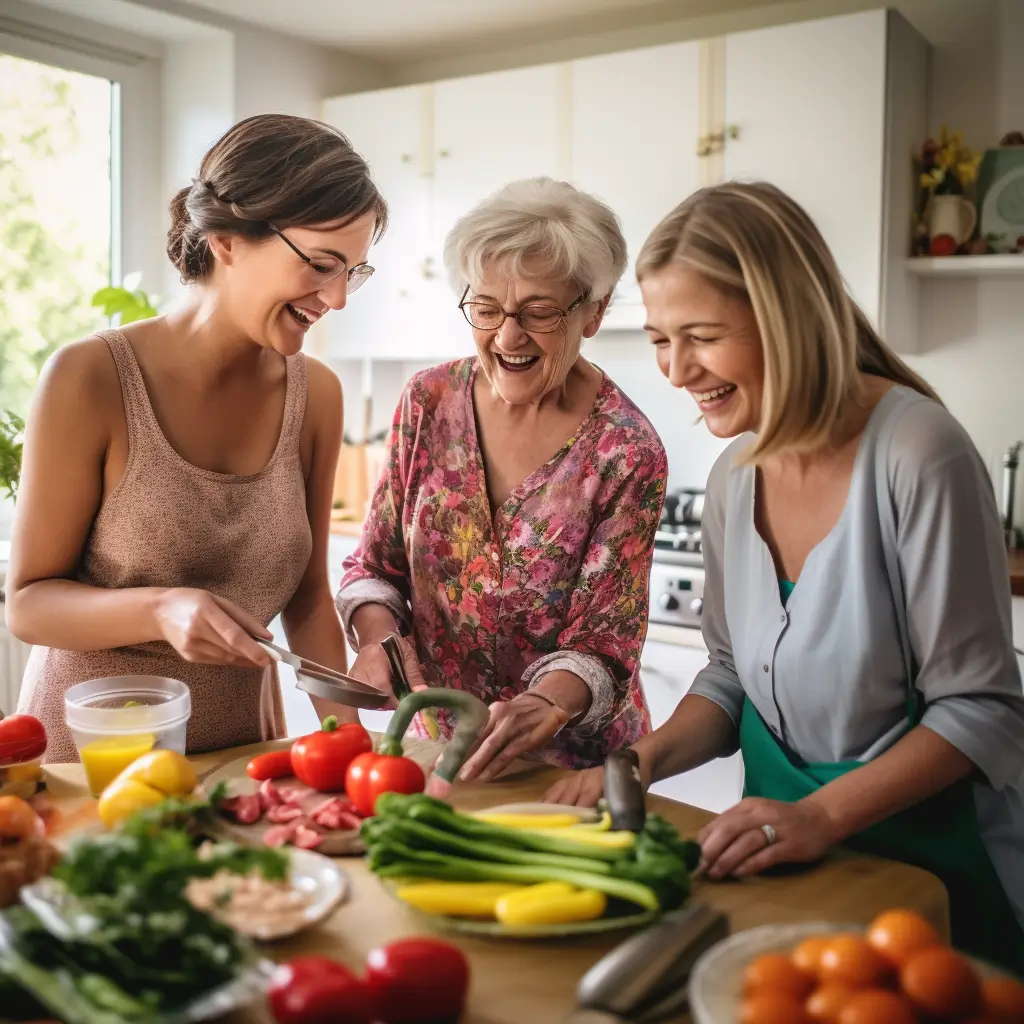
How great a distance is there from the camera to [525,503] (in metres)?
1.69

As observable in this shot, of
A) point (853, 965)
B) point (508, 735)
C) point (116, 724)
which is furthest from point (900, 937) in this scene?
point (116, 724)

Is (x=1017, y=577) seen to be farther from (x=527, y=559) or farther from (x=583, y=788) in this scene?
(x=583, y=788)

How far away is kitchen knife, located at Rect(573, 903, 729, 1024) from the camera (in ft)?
2.74

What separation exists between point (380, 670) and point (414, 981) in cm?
74

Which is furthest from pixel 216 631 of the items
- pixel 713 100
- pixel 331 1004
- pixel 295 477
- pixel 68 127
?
pixel 68 127

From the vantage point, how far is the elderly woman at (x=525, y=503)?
158cm

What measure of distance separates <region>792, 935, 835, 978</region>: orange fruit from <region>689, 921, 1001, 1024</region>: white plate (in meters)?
0.04

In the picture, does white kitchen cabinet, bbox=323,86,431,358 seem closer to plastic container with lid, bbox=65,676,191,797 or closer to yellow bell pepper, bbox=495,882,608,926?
plastic container with lid, bbox=65,676,191,797

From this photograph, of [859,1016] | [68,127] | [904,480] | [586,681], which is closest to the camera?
[859,1016]

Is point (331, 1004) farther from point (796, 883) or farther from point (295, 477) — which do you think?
point (295, 477)

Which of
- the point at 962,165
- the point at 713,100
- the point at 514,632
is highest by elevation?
the point at 713,100

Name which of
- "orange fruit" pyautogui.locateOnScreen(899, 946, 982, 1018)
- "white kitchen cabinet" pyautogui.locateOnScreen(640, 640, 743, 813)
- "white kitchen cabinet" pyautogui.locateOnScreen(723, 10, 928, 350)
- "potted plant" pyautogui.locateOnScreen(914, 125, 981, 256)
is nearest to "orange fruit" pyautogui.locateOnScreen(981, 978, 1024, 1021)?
"orange fruit" pyautogui.locateOnScreen(899, 946, 982, 1018)

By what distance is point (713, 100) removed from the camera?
3.17 m

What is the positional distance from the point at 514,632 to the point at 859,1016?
98 centimetres
